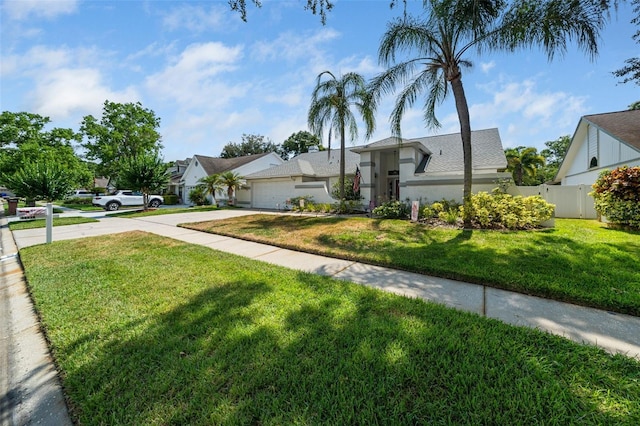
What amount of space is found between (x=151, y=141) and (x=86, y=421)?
1457 inches

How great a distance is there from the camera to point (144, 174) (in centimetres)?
1812

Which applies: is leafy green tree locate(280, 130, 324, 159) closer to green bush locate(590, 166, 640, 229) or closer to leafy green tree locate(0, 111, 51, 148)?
leafy green tree locate(0, 111, 51, 148)

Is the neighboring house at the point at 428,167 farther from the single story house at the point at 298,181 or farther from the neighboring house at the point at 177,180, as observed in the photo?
the neighboring house at the point at 177,180

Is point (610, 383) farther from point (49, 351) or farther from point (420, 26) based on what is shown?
point (420, 26)

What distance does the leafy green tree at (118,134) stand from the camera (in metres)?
29.1

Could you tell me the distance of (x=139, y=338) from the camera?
266 centimetres

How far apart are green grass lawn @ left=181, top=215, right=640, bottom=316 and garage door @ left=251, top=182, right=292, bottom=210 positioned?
10.8 m

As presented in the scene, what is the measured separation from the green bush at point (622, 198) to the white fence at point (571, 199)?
235 cm

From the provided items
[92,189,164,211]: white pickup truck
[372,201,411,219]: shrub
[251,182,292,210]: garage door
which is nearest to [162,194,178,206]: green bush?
[92,189,164,211]: white pickup truck

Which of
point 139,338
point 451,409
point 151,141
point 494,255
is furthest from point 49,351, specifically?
point 151,141

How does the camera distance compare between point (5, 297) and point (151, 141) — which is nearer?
point (5, 297)

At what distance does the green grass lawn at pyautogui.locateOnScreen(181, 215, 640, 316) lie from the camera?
3.70m

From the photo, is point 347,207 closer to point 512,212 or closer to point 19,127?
point 512,212

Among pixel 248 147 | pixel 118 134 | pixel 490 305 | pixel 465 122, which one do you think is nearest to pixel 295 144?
pixel 248 147
